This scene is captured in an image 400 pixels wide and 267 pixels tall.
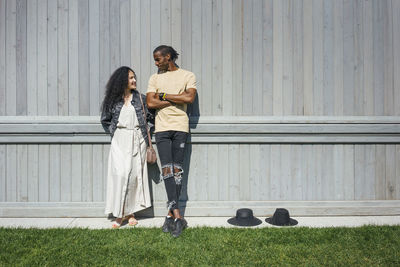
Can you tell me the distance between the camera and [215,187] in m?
4.25

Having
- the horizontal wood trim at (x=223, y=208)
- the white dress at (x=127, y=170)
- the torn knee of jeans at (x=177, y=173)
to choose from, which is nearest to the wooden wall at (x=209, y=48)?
the white dress at (x=127, y=170)

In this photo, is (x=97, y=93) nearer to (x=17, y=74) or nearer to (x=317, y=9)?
(x=17, y=74)

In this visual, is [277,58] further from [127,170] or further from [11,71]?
[11,71]

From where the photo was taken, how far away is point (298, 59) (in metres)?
4.28

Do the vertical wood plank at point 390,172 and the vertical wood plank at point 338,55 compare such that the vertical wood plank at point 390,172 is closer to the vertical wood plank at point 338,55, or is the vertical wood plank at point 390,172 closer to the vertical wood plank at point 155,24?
the vertical wood plank at point 338,55

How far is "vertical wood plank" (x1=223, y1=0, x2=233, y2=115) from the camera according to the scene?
4.24 meters

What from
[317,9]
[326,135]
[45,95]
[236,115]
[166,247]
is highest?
[317,9]

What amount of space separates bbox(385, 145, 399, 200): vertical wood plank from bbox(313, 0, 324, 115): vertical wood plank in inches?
41.5

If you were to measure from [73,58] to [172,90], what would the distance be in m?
1.44

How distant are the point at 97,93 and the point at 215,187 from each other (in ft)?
6.42

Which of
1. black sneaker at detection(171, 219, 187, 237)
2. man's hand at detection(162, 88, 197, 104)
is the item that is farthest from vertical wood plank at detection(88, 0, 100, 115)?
black sneaker at detection(171, 219, 187, 237)

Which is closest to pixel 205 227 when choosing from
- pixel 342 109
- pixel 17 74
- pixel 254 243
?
pixel 254 243

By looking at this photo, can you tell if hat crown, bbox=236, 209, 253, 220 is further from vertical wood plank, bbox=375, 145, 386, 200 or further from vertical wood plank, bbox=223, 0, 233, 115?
vertical wood plank, bbox=375, 145, 386, 200

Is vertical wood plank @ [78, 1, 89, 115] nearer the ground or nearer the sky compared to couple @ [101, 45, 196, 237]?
nearer the sky
